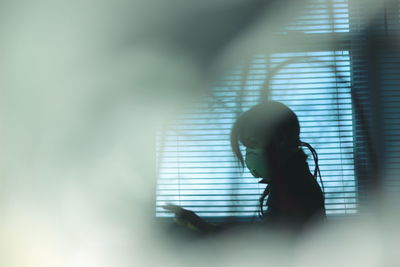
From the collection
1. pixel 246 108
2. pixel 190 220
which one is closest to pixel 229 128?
pixel 246 108

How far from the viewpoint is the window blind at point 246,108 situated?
120 cm

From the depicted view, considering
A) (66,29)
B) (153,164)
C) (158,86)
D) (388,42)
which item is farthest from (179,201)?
(388,42)

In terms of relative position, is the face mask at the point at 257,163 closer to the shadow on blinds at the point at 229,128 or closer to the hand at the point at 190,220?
the shadow on blinds at the point at 229,128

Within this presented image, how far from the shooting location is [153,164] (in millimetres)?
1216

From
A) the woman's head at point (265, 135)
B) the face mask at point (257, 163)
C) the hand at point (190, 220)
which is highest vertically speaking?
the woman's head at point (265, 135)

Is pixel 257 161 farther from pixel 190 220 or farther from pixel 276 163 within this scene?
pixel 190 220

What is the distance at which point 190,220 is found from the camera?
1.19 metres

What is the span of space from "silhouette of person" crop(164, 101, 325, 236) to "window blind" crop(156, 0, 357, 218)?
0.02 meters

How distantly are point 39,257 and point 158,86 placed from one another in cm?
63

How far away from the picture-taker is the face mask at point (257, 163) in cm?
120

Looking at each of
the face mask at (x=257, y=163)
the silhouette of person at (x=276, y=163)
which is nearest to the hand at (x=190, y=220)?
the silhouette of person at (x=276, y=163)

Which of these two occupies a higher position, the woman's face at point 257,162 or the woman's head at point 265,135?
the woman's head at point 265,135

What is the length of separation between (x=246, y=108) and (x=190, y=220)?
1.26 feet

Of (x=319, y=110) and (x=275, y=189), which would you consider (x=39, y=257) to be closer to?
(x=275, y=189)
